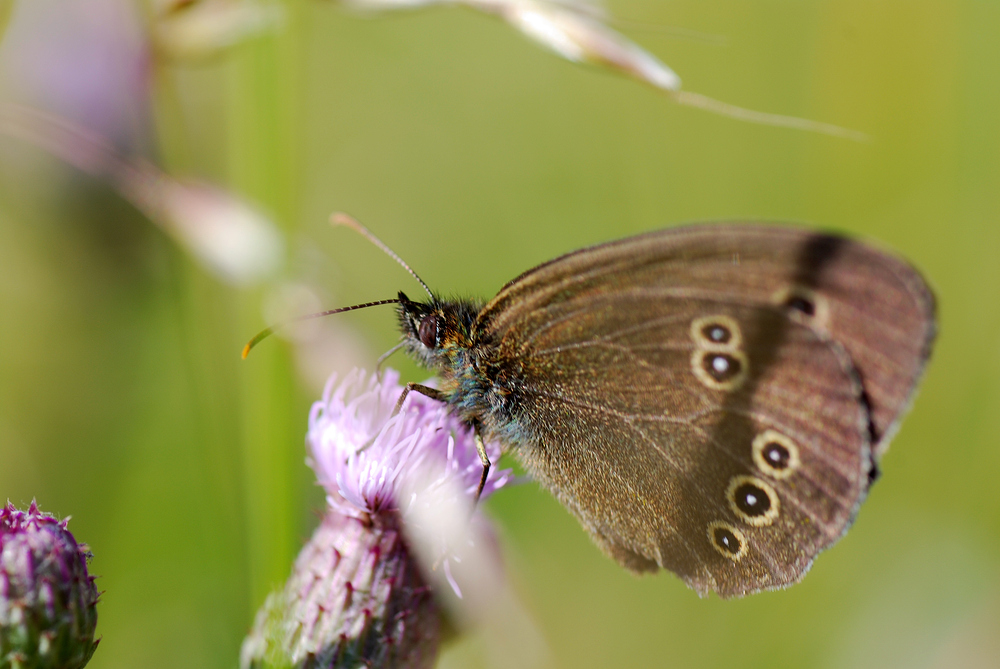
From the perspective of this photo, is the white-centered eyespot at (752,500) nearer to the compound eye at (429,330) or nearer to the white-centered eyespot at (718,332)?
the white-centered eyespot at (718,332)

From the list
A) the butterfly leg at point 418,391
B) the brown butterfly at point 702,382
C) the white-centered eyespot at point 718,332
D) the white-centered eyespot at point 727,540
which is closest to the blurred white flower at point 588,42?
the brown butterfly at point 702,382

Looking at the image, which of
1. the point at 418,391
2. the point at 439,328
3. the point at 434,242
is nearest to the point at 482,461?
the point at 418,391

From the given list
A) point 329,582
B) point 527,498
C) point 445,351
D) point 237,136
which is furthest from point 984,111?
point 329,582

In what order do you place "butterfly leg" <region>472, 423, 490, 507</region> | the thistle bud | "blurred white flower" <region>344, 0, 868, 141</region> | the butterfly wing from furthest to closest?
the butterfly wing
"butterfly leg" <region>472, 423, 490, 507</region>
"blurred white flower" <region>344, 0, 868, 141</region>
the thistle bud

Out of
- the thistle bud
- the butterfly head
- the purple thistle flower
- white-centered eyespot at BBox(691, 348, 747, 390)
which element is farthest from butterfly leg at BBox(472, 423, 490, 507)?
the thistle bud

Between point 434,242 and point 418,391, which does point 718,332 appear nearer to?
point 418,391

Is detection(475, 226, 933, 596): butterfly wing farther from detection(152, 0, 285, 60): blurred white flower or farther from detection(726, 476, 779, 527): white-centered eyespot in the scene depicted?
detection(152, 0, 285, 60): blurred white flower
